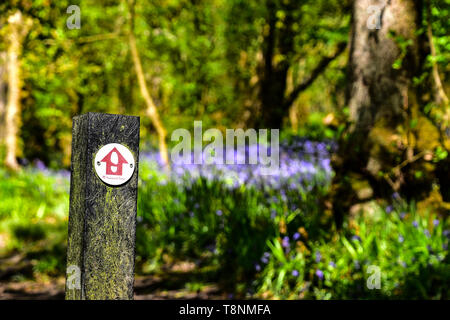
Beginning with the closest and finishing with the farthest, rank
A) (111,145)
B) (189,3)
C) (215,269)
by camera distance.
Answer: (111,145) < (215,269) < (189,3)

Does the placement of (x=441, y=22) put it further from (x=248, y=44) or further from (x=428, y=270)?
(x=248, y=44)

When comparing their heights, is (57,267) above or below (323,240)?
below

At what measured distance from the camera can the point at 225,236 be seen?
188 inches

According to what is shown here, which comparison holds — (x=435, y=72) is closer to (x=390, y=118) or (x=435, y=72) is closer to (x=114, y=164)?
(x=390, y=118)

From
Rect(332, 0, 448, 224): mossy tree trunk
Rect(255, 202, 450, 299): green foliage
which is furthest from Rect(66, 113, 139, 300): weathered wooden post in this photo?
Rect(332, 0, 448, 224): mossy tree trunk

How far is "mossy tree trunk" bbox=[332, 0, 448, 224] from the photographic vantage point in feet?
13.7

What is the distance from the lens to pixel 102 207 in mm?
2055

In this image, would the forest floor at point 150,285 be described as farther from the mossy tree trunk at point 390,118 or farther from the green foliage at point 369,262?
the mossy tree trunk at point 390,118

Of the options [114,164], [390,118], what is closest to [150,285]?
[390,118]

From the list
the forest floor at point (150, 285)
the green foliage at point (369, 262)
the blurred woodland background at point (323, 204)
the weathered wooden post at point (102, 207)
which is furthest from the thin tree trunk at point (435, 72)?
the weathered wooden post at point (102, 207)

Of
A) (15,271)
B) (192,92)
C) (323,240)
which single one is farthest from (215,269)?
(192,92)

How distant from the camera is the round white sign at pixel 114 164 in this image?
6.68 feet

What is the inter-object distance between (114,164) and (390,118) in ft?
9.50

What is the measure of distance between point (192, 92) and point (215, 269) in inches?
346
